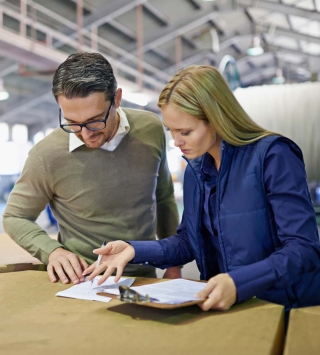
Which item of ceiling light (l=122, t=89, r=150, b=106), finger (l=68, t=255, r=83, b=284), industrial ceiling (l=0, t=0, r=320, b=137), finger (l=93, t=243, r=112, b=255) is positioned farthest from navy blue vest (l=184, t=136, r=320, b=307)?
ceiling light (l=122, t=89, r=150, b=106)

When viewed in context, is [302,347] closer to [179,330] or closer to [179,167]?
[179,330]

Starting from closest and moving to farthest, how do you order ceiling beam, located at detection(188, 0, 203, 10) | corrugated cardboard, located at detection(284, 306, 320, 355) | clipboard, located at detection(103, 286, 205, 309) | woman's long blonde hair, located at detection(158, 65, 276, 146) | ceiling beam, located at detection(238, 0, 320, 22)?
corrugated cardboard, located at detection(284, 306, 320, 355), clipboard, located at detection(103, 286, 205, 309), woman's long blonde hair, located at detection(158, 65, 276, 146), ceiling beam, located at detection(238, 0, 320, 22), ceiling beam, located at detection(188, 0, 203, 10)

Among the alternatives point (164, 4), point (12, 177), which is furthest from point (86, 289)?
point (12, 177)

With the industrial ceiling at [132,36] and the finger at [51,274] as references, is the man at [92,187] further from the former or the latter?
the industrial ceiling at [132,36]

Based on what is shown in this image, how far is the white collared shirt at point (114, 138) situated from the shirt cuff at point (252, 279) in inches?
33.9

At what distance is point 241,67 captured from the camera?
65.7 ft

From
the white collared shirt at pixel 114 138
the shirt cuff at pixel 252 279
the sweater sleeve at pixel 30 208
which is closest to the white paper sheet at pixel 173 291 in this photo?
the shirt cuff at pixel 252 279

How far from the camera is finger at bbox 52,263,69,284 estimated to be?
1710 mm

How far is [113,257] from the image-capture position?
1.63 meters

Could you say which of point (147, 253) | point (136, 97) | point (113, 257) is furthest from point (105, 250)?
point (136, 97)

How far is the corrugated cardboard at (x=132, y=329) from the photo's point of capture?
1.08m

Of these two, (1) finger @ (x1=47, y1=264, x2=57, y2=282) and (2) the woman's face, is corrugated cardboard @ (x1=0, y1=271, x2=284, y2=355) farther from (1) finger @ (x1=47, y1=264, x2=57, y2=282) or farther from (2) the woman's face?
(2) the woman's face

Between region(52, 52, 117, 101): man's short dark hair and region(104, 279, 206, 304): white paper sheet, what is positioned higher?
region(52, 52, 117, 101): man's short dark hair

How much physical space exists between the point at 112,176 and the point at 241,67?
61.8 feet
